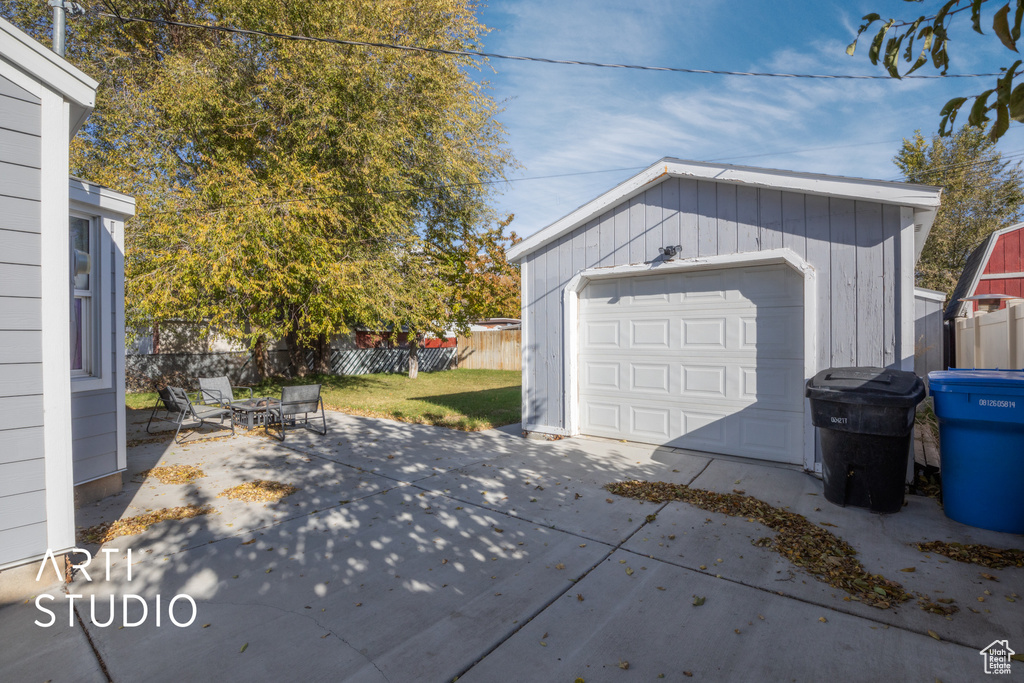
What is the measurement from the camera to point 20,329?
9.53ft

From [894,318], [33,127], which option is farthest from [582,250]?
[33,127]

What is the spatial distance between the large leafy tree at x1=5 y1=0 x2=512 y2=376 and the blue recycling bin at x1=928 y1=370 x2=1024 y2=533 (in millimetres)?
10027

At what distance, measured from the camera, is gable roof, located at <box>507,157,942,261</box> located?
181 inches

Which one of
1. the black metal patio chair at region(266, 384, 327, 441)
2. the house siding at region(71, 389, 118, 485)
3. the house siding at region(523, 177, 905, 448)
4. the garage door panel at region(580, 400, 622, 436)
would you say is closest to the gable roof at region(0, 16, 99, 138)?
the house siding at region(71, 389, 118, 485)

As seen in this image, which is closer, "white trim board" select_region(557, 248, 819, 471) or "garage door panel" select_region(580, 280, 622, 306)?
"white trim board" select_region(557, 248, 819, 471)

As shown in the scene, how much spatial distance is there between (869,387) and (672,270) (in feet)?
8.49

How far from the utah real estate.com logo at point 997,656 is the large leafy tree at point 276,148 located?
1062 centimetres

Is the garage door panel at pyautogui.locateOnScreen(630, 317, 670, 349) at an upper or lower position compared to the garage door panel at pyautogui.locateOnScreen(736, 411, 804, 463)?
upper

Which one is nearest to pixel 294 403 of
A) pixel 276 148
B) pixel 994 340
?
pixel 276 148

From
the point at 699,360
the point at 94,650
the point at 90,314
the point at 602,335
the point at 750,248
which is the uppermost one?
the point at 750,248

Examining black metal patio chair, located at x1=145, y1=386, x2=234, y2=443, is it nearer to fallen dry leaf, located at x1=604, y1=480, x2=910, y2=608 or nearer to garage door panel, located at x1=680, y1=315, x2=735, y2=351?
fallen dry leaf, located at x1=604, y1=480, x2=910, y2=608

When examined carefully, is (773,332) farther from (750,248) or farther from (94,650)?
(94,650)

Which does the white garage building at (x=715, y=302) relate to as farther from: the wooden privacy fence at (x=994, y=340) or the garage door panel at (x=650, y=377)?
the wooden privacy fence at (x=994, y=340)

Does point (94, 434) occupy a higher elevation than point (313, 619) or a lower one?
higher
